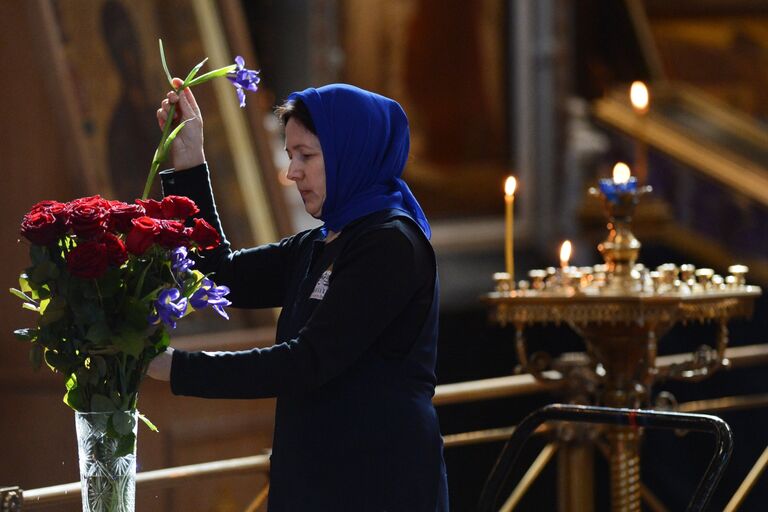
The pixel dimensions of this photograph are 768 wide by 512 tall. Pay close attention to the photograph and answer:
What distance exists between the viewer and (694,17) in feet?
36.7

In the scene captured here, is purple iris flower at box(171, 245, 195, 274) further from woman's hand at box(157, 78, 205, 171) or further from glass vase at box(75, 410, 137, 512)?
woman's hand at box(157, 78, 205, 171)

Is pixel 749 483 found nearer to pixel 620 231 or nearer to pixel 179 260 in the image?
pixel 620 231

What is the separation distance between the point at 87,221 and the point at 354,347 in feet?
1.54

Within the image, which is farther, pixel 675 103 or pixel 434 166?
pixel 434 166

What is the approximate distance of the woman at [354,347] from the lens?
7.17 ft

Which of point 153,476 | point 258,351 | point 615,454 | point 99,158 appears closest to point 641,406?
point 615,454

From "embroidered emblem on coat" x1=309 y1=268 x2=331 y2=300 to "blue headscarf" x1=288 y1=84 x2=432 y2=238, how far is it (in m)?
0.08

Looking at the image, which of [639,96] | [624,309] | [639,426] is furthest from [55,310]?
[639,96]

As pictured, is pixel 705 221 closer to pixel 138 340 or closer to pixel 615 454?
pixel 615 454

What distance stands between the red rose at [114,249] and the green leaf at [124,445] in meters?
0.28

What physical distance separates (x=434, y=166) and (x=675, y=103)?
2.00 meters

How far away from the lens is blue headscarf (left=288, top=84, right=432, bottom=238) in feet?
7.37

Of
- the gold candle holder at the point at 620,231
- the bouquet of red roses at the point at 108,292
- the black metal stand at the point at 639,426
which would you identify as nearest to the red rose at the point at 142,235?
the bouquet of red roses at the point at 108,292

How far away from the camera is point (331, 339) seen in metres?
2.18
